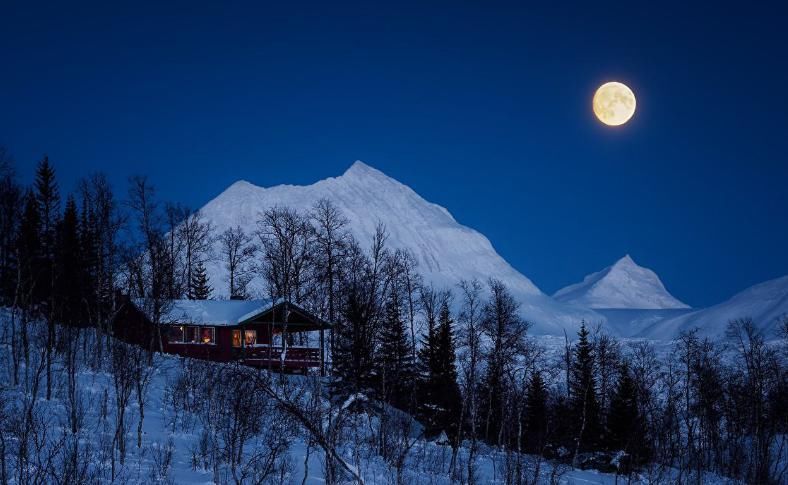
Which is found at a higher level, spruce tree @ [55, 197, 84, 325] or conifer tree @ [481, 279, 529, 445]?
spruce tree @ [55, 197, 84, 325]

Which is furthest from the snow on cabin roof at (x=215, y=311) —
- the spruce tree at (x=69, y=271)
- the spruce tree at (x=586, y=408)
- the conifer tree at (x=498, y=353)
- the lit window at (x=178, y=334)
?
the spruce tree at (x=586, y=408)

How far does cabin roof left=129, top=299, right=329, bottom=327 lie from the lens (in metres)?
40.4

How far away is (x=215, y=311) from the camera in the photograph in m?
42.5

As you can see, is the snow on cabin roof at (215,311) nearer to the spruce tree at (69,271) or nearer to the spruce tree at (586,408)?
the spruce tree at (69,271)

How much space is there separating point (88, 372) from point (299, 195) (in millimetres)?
157721

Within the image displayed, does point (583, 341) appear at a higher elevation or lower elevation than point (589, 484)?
higher

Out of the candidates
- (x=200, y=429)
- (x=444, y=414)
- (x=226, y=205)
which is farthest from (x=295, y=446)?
(x=226, y=205)

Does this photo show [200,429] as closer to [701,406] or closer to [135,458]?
[135,458]

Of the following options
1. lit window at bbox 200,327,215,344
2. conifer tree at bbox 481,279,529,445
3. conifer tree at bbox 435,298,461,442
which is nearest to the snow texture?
lit window at bbox 200,327,215,344

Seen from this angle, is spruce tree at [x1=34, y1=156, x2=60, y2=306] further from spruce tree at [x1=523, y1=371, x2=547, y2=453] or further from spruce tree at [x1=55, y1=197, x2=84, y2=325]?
spruce tree at [x1=523, y1=371, x2=547, y2=453]

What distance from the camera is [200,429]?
1955 cm

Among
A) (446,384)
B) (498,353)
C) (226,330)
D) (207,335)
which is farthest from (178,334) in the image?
(498,353)

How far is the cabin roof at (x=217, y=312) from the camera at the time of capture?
40375 millimetres

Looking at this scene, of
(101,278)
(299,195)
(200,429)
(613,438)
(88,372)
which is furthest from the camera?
(299,195)
